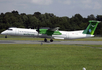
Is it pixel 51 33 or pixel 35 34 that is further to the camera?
pixel 51 33

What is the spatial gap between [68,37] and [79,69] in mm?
32293

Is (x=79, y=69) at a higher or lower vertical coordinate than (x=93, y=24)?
lower

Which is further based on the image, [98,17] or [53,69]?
[98,17]

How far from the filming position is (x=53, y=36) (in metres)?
45.6

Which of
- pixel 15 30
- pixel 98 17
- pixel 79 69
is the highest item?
pixel 98 17

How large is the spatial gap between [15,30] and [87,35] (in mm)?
18724

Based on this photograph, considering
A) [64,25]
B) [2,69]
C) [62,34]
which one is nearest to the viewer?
[2,69]

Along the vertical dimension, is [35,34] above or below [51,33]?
below

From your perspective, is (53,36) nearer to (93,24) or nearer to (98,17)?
(93,24)

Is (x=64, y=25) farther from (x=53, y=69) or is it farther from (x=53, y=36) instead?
(x=53, y=69)

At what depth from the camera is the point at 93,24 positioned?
45.1 metres

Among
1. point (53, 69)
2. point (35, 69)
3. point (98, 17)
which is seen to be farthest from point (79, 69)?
point (98, 17)

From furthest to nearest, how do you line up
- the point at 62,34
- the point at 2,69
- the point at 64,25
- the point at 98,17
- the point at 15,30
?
the point at 98,17 → the point at 64,25 → the point at 62,34 → the point at 15,30 → the point at 2,69

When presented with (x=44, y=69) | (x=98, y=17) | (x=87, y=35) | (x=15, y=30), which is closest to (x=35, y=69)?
(x=44, y=69)
